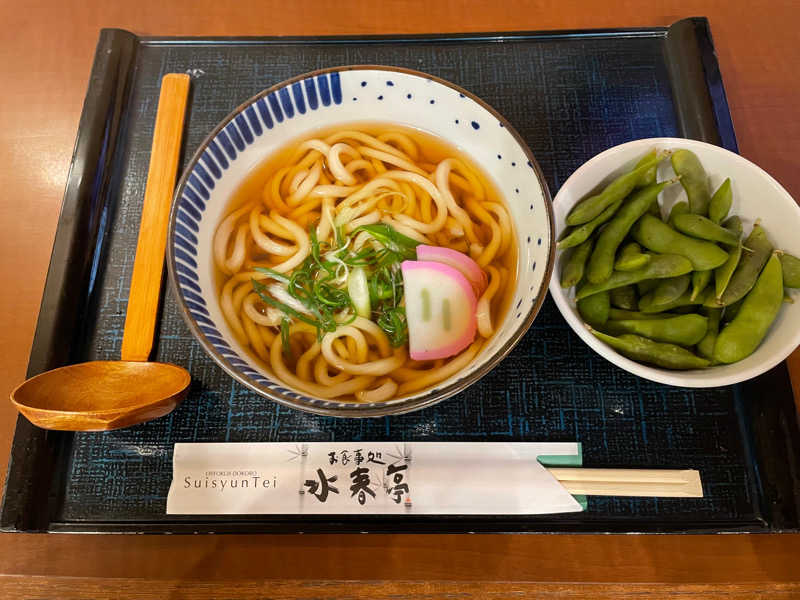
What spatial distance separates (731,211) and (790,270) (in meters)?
0.20

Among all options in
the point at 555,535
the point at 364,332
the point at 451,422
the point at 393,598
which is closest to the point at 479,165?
the point at 364,332

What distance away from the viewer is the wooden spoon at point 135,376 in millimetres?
1009

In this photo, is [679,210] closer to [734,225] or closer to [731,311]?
[734,225]

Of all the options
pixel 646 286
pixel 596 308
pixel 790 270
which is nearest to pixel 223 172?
pixel 596 308

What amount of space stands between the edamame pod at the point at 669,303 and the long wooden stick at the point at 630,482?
36 cm

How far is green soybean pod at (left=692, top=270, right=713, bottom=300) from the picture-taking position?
41.7 inches

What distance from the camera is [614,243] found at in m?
1.09

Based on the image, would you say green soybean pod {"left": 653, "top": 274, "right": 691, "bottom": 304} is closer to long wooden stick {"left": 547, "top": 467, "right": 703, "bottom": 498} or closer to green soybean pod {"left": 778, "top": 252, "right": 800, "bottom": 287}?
green soybean pod {"left": 778, "top": 252, "right": 800, "bottom": 287}

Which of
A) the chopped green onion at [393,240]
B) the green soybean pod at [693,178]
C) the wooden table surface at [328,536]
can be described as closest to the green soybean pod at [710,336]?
the green soybean pod at [693,178]

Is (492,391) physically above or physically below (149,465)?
above

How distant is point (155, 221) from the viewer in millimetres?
1255

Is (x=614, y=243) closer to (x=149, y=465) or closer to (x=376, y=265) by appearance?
(x=376, y=265)

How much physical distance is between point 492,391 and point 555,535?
0.34m

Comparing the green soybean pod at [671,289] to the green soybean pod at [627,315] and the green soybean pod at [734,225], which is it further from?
the green soybean pod at [734,225]
